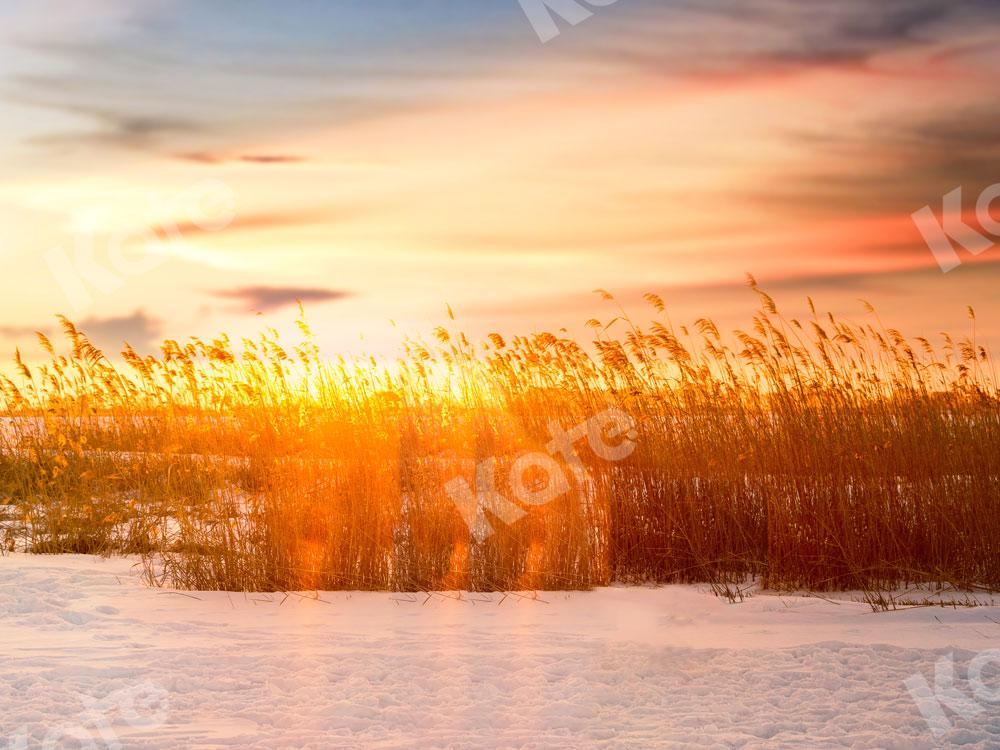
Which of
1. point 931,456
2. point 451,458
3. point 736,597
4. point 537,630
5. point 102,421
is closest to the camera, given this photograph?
point 537,630

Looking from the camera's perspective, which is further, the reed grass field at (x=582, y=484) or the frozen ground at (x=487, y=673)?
the reed grass field at (x=582, y=484)

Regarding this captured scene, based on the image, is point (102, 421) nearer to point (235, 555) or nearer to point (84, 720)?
point (235, 555)

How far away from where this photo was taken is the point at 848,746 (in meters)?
3.24

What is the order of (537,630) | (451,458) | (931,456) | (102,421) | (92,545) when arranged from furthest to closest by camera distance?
(102,421) → (92,545) → (931,456) → (451,458) → (537,630)

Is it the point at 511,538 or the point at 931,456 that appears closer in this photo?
the point at 511,538

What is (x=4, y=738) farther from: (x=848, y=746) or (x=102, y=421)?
(x=102, y=421)

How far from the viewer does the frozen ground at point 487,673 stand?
11.0ft

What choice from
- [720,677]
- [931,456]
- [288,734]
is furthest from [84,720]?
[931,456]

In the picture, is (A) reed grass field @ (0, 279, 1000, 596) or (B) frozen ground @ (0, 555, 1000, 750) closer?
(B) frozen ground @ (0, 555, 1000, 750)

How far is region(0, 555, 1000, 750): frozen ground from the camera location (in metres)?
3.36

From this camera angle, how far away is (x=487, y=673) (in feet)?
13.1

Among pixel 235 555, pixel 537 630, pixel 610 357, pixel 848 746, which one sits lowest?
pixel 848 746

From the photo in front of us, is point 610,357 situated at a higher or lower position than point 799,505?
higher

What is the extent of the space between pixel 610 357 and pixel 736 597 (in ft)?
6.45
